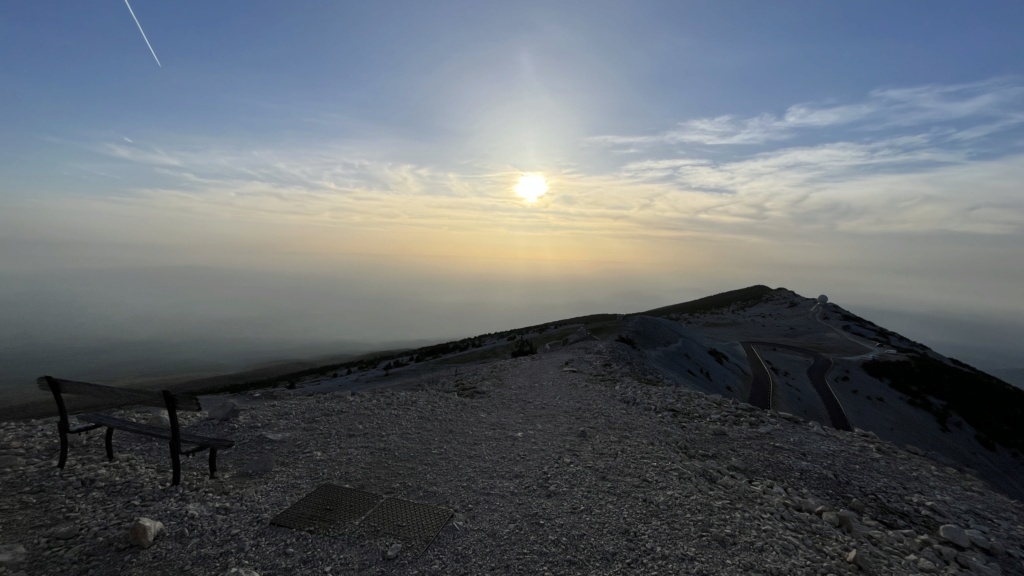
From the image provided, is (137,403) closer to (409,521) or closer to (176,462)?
(176,462)

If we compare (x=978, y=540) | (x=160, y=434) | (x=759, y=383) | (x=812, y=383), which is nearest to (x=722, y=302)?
(x=812, y=383)

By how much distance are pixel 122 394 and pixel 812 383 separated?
133 ft

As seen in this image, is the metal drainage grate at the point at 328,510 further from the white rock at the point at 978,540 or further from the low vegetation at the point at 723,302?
the low vegetation at the point at 723,302

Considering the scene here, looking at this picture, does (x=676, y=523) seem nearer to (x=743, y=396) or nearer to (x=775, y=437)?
(x=775, y=437)

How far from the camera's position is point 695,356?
2911cm

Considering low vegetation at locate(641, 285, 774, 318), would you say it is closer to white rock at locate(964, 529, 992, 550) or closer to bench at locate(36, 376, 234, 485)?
white rock at locate(964, 529, 992, 550)

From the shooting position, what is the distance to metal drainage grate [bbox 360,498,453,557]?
6508mm

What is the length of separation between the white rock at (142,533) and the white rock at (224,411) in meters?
5.72

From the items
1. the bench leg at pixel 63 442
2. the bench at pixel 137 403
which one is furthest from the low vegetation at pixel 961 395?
the bench leg at pixel 63 442

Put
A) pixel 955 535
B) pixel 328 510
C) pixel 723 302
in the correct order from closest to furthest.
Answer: pixel 328 510 < pixel 955 535 < pixel 723 302

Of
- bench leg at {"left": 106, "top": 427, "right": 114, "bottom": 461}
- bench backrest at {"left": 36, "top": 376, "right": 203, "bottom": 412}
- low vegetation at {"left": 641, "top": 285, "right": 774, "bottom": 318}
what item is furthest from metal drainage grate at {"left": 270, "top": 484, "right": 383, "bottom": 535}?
low vegetation at {"left": 641, "top": 285, "right": 774, "bottom": 318}

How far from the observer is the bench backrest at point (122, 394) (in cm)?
746

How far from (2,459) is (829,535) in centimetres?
1300

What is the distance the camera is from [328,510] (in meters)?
7.19
